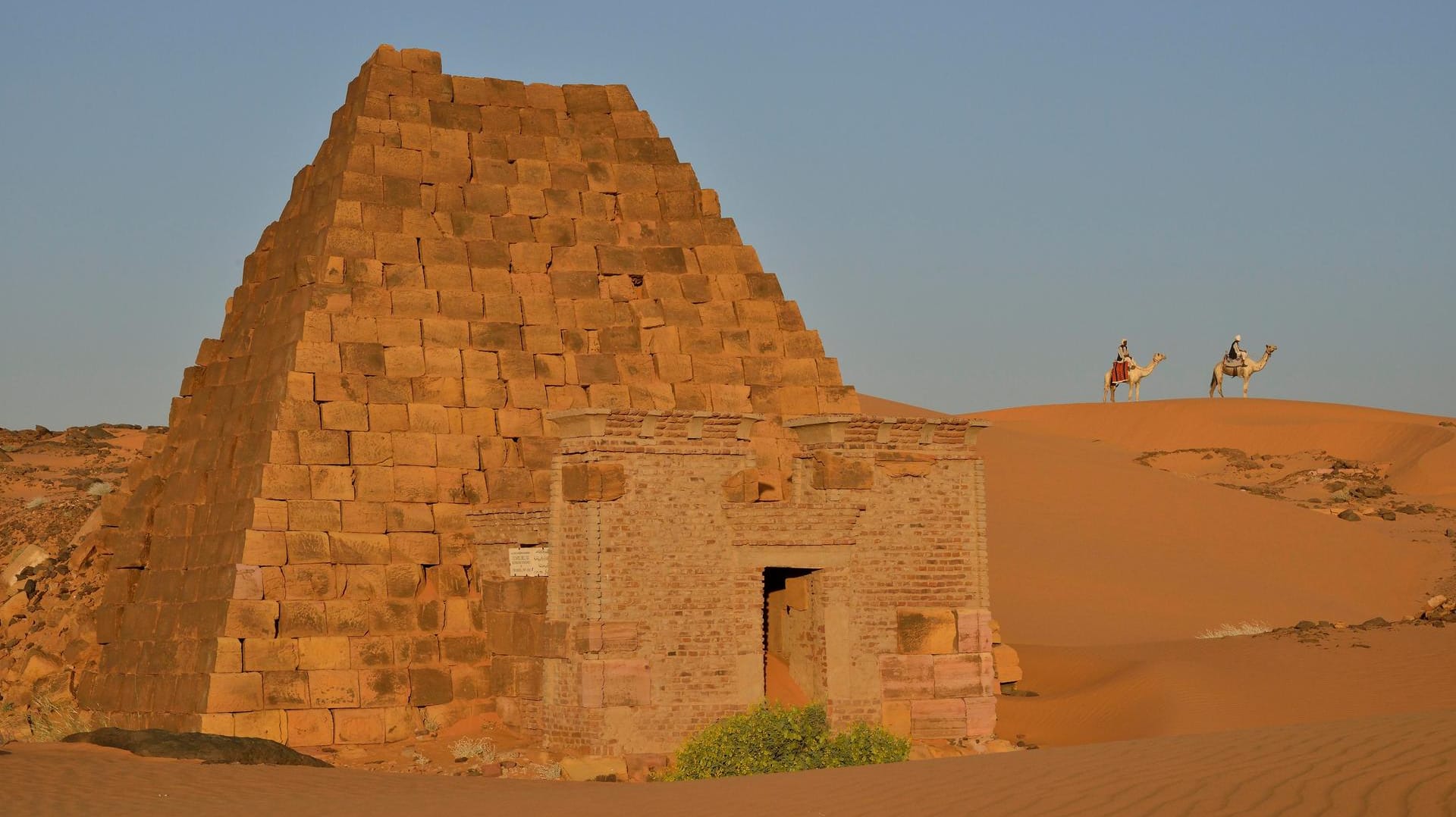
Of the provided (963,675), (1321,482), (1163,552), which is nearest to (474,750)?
(963,675)

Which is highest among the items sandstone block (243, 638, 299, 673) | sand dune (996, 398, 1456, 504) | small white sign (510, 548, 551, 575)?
sand dune (996, 398, 1456, 504)

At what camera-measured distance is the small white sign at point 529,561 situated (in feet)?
59.9

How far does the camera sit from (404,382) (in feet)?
64.4

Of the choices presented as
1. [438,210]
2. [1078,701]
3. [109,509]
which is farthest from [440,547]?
[1078,701]

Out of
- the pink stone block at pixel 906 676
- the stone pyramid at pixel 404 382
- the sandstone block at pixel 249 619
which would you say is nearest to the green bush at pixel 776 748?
the pink stone block at pixel 906 676

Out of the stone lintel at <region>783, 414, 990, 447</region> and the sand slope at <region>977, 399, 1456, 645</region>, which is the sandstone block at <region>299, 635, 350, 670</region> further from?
the sand slope at <region>977, 399, 1456, 645</region>

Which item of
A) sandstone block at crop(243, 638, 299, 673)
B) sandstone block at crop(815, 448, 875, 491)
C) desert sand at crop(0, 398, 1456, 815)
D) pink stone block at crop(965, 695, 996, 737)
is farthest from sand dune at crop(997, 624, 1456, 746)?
sandstone block at crop(243, 638, 299, 673)

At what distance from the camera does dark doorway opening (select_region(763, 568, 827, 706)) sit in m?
18.3

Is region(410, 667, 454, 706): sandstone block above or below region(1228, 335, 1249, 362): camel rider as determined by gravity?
below

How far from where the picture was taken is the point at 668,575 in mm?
17422

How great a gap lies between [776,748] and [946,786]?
13.5 ft

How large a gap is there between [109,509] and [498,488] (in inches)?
236

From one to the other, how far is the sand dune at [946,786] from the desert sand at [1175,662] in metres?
0.04

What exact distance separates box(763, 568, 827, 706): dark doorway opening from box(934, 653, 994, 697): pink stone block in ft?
4.37
